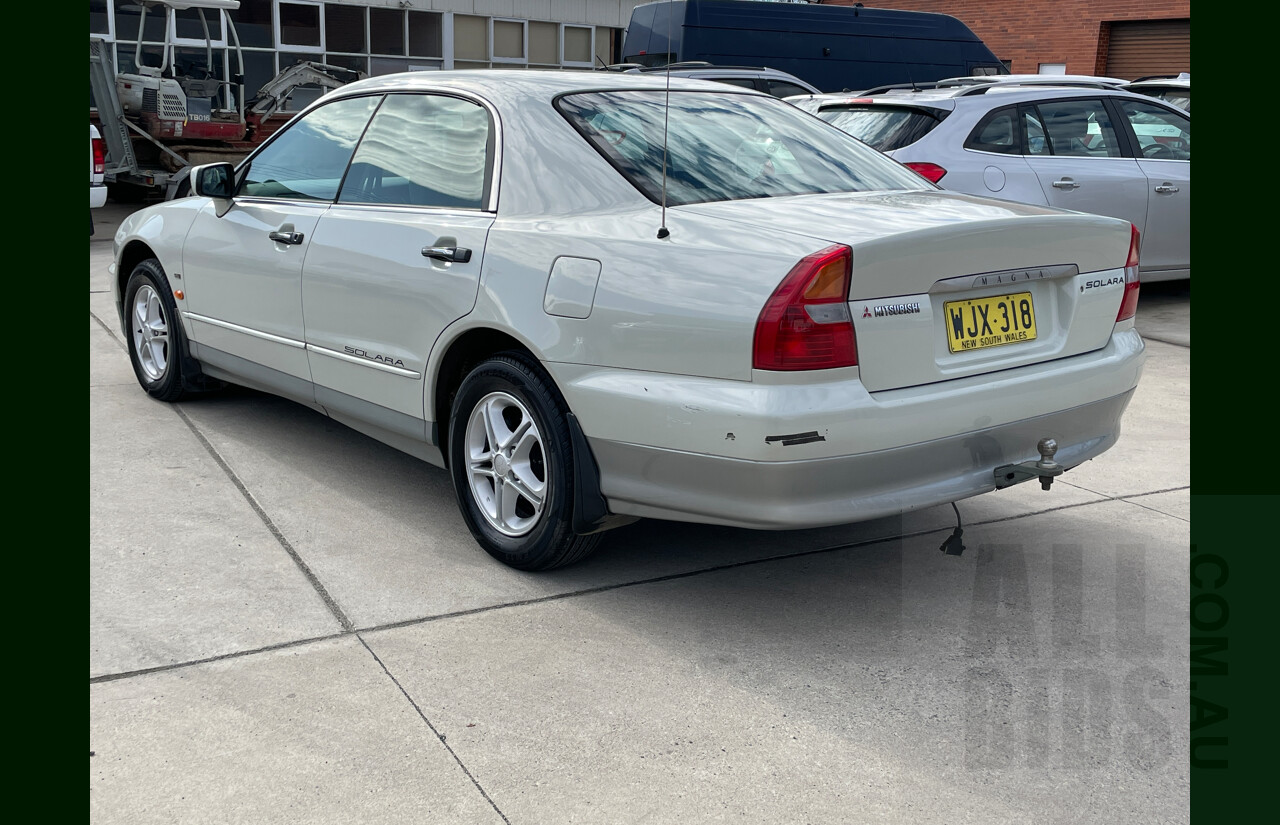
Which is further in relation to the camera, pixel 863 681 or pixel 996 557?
pixel 996 557

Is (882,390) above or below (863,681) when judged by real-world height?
above

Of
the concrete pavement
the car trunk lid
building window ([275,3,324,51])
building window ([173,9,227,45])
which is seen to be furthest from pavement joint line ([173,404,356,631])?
building window ([275,3,324,51])

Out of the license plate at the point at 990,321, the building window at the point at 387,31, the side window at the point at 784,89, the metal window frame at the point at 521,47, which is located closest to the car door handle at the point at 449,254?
the license plate at the point at 990,321

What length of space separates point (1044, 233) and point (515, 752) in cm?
207

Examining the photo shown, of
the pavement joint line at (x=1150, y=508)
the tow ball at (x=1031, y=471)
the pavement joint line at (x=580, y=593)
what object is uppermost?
the tow ball at (x=1031, y=471)

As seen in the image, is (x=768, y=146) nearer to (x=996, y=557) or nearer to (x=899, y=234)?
(x=899, y=234)

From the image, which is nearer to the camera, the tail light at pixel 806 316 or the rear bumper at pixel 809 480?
the tail light at pixel 806 316

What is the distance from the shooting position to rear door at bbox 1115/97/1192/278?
885cm

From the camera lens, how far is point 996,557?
4.19 metres

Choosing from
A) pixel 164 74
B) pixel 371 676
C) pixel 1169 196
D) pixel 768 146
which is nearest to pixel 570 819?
pixel 371 676

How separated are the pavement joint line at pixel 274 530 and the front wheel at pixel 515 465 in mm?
534

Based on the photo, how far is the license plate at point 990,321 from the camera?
134 inches

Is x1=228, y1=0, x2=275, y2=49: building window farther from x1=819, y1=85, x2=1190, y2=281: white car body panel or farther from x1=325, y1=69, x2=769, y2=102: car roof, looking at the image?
x1=325, y1=69, x2=769, y2=102: car roof

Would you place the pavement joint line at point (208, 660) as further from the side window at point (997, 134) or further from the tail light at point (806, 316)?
the side window at point (997, 134)
